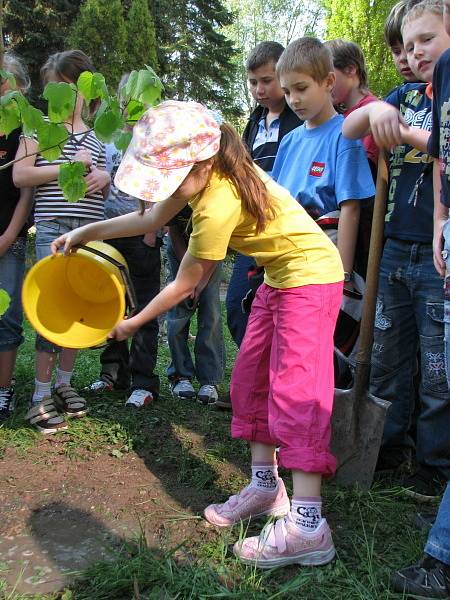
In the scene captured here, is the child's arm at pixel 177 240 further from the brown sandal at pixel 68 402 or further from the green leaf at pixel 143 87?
the green leaf at pixel 143 87

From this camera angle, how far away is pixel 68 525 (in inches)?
84.0

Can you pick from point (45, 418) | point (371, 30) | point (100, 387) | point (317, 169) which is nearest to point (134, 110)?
point (317, 169)

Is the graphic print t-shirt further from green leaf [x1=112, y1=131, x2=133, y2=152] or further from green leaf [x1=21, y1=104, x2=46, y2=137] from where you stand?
green leaf [x1=21, y1=104, x2=46, y2=137]

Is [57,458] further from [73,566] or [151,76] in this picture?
[151,76]

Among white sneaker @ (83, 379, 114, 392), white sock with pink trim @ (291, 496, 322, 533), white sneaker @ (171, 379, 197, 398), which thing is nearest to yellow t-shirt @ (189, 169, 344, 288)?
white sock with pink trim @ (291, 496, 322, 533)

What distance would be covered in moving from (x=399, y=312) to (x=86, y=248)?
A: 4.01 feet

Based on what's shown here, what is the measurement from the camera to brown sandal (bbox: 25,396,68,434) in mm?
2883

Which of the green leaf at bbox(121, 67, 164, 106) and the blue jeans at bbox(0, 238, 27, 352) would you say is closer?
the green leaf at bbox(121, 67, 164, 106)

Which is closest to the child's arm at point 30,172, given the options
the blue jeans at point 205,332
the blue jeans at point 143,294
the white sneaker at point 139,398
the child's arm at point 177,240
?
the blue jeans at point 143,294

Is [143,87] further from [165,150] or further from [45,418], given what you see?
[45,418]

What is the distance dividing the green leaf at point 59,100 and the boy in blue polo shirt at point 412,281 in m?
1.03

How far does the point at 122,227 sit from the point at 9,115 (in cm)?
54

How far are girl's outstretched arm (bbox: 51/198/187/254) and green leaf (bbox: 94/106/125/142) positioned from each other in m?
0.31

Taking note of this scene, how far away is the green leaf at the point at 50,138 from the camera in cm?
187
